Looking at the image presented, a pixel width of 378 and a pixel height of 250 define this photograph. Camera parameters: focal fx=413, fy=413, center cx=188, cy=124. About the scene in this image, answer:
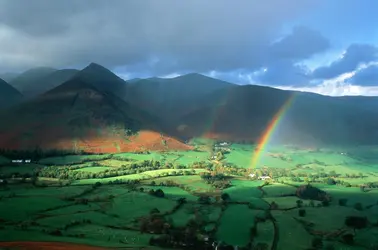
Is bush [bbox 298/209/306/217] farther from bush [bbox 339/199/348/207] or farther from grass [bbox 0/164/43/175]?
grass [bbox 0/164/43/175]

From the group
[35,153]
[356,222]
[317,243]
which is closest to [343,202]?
[356,222]

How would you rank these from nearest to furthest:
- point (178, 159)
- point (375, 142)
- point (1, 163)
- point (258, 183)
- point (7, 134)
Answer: point (258, 183) < point (1, 163) < point (178, 159) < point (7, 134) < point (375, 142)

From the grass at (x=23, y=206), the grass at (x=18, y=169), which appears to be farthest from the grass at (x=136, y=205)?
the grass at (x=18, y=169)

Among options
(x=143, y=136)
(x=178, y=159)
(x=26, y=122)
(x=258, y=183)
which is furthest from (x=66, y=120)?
(x=258, y=183)

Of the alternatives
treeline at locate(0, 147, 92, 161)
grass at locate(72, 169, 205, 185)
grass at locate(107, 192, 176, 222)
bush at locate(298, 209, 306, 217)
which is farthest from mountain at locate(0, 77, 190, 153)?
bush at locate(298, 209, 306, 217)

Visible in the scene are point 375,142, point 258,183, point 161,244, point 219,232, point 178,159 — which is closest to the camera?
point 161,244

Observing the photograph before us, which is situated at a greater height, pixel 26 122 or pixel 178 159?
pixel 26 122

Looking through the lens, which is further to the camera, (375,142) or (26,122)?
(375,142)

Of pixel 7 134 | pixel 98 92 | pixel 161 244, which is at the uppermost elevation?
pixel 98 92

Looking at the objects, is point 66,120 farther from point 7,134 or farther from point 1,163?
point 1,163
